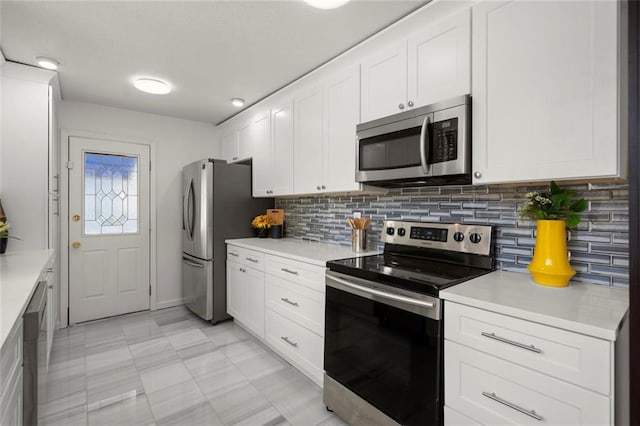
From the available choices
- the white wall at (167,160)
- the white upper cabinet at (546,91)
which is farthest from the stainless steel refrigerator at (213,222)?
the white upper cabinet at (546,91)

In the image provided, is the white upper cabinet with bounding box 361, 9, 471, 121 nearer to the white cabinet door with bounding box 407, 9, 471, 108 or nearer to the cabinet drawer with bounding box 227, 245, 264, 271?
the white cabinet door with bounding box 407, 9, 471, 108

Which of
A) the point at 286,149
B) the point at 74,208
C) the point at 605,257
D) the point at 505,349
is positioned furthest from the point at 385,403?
the point at 74,208

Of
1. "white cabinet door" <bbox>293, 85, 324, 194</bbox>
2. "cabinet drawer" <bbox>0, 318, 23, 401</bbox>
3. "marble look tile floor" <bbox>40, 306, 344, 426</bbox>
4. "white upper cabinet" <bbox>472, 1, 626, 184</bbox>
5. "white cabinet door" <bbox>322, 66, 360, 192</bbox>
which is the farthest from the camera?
"white cabinet door" <bbox>293, 85, 324, 194</bbox>

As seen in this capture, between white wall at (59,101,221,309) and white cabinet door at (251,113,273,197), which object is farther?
white wall at (59,101,221,309)

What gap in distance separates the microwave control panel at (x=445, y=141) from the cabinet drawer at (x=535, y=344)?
0.78m

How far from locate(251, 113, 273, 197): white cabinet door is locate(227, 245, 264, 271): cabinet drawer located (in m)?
0.63

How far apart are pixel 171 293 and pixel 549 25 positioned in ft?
13.9

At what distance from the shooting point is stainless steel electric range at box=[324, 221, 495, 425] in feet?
4.57

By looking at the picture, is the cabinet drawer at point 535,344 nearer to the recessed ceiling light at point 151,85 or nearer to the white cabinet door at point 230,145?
the recessed ceiling light at point 151,85

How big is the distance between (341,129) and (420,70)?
0.69 meters

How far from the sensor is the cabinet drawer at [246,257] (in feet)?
9.08

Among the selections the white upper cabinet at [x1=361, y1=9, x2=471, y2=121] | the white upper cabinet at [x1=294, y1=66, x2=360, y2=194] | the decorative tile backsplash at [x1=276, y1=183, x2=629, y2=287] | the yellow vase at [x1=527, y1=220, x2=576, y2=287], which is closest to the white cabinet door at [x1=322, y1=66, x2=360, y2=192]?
the white upper cabinet at [x1=294, y1=66, x2=360, y2=194]

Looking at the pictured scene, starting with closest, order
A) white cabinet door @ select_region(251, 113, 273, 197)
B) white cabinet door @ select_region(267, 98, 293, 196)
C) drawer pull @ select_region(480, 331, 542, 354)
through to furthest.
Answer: drawer pull @ select_region(480, 331, 542, 354) → white cabinet door @ select_region(267, 98, 293, 196) → white cabinet door @ select_region(251, 113, 273, 197)

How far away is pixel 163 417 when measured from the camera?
188cm
